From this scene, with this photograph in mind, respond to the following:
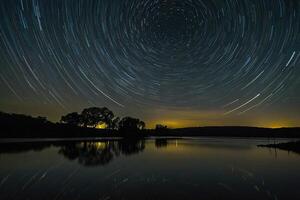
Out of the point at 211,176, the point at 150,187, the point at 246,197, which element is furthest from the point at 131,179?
the point at 246,197

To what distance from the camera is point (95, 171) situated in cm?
1881

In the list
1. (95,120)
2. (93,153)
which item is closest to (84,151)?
(93,153)

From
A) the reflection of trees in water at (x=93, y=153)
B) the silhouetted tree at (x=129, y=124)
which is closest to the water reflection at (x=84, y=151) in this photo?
the reflection of trees in water at (x=93, y=153)

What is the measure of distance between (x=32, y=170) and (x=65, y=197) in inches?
338

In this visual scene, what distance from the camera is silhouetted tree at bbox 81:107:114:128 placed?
116250mm

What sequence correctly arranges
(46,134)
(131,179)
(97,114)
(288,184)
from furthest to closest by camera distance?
(97,114), (46,134), (131,179), (288,184)

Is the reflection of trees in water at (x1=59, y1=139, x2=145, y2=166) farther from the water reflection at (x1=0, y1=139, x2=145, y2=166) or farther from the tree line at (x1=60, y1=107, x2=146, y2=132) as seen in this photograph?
the tree line at (x1=60, y1=107, x2=146, y2=132)

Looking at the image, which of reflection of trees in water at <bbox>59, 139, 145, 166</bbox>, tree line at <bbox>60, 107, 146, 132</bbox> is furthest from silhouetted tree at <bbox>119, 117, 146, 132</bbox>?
reflection of trees in water at <bbox>59, 139, 145, 166</bbox>

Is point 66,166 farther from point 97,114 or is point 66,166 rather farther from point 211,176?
point 97,114

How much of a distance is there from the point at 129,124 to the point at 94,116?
594 inches

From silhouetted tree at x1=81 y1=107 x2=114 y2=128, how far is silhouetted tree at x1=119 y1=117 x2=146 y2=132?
770cm

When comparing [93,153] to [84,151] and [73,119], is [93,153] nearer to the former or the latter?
[84,151]

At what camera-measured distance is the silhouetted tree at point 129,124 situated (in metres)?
112

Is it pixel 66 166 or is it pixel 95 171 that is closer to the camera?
pixel 95 171
